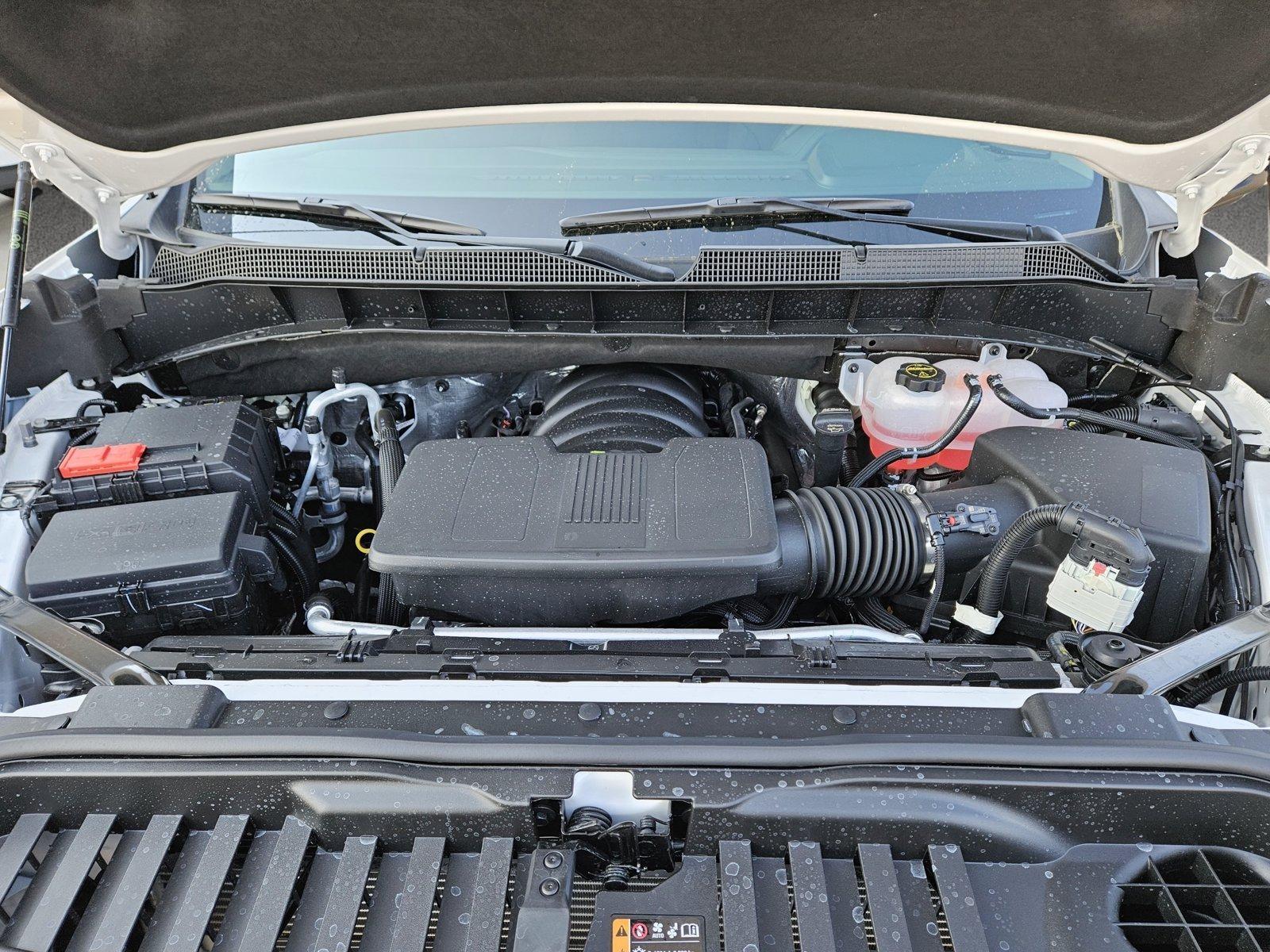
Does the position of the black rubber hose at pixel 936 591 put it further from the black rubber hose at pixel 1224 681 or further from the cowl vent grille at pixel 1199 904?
the cowl vent grille at pixel 1199 904

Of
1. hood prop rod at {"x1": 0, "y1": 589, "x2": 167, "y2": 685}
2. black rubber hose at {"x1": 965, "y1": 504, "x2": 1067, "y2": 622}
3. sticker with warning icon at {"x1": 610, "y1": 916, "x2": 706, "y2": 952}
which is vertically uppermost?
black rubber hose at {"x1": 965, "y1": 504, "x2": 1067, "y2": 622}

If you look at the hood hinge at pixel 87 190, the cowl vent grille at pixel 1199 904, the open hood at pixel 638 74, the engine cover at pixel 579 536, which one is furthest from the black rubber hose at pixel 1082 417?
the hood hinge at pixel 87 190

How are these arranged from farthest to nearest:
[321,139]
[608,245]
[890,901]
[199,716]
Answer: [608,245]
[321,139]
[199,716]
[890,901]

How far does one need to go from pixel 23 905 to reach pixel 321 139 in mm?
1234

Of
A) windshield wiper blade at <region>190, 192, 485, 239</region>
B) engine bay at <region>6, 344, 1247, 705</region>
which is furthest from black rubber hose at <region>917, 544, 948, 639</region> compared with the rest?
windshield wiper blade at <region>190, 192, 485, 239</region>

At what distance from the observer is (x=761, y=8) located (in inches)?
49.2

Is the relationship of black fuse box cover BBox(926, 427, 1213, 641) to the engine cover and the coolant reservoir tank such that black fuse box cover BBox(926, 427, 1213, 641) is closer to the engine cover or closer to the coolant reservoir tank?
the coolant reservoir tank

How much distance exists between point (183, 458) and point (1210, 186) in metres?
1.96

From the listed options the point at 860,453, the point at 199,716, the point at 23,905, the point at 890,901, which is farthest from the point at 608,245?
the point at 23,905

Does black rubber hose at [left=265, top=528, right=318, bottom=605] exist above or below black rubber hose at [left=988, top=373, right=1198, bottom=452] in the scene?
below

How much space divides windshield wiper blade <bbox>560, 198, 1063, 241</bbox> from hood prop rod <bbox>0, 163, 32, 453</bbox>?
1074mm

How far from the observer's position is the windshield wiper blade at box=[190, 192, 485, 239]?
1700mm

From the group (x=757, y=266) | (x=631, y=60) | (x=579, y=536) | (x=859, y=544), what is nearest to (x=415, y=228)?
(x=631, y=60)

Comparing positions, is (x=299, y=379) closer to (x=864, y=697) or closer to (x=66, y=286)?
(x=66, y=286)
